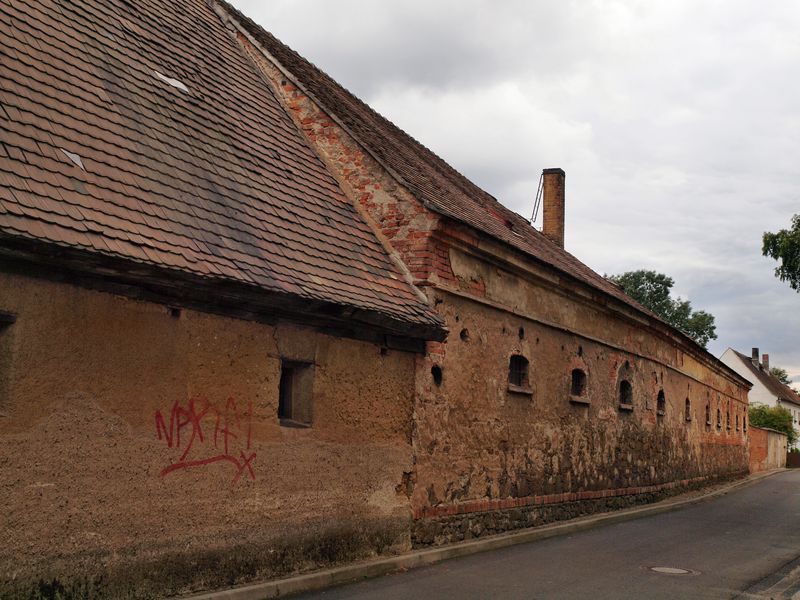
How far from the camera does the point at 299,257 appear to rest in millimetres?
9398

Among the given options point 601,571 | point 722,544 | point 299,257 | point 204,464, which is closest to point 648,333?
point 722,544

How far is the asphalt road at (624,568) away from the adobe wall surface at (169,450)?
0.99 meters

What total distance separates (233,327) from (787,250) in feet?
55.0

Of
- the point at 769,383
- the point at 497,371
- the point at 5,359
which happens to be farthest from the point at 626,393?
the point at 769,383

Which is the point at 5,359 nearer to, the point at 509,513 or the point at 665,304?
the point at 509,513

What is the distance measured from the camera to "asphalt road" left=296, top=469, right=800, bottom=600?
845 centimetres

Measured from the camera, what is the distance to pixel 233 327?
8.20 m

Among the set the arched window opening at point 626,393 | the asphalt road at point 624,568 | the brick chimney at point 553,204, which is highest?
the brick chimney at point 553,204

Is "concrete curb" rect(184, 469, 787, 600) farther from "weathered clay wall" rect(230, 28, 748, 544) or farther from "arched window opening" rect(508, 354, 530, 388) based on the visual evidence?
"arched window opening" rect(508, 354, 530, 388)

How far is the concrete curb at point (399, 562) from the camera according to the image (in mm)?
7734

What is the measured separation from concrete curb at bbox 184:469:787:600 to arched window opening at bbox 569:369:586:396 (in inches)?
95.3

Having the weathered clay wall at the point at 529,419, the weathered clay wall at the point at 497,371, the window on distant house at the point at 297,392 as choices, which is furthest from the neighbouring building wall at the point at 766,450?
the window on distant house at the point at 297,392

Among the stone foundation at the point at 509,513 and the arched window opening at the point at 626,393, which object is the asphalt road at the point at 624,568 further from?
the arched window opening at the point at 626,393

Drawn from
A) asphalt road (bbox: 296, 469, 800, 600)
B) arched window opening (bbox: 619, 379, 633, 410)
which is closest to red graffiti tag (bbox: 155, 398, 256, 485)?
asphalt road (bbox: 296, 469, 800, 600)
